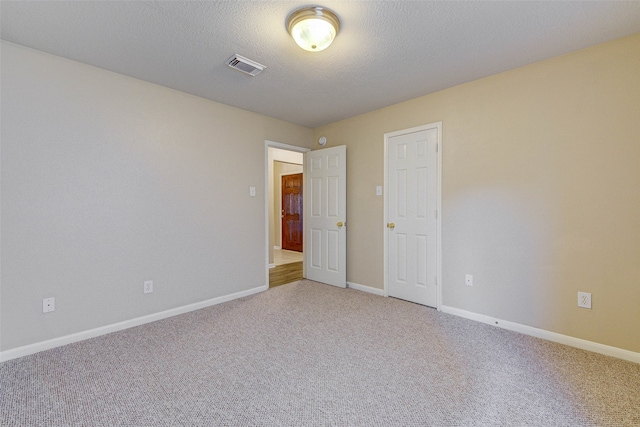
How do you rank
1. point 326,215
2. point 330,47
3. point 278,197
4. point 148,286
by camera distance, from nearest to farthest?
point 330,47 → point 148,286 → point 326,215 → point 278,197

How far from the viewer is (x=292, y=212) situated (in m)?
7.45

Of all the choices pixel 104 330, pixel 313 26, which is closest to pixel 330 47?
pixel 313 26

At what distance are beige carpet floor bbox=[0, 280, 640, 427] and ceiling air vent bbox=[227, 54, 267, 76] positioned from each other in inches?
93.0

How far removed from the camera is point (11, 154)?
6.91ft

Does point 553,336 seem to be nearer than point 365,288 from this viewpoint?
Yes

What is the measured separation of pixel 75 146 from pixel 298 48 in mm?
2042

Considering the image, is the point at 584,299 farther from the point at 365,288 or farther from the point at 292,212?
the point at 292,212

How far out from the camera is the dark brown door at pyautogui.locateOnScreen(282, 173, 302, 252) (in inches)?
287

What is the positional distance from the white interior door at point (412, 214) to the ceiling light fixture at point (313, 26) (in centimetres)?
171

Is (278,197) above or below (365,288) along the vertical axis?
above

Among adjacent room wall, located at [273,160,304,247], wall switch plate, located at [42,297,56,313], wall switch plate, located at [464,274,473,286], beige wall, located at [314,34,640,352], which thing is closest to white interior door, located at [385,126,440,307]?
beige wall, located at [314,34,640,352]

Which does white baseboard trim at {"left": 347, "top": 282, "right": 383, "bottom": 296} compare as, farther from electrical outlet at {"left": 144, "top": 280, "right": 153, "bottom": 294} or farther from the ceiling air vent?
the ceiling air vent

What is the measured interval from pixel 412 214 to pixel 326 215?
132 centimetres

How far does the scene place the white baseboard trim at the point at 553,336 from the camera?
2095 millimetres
